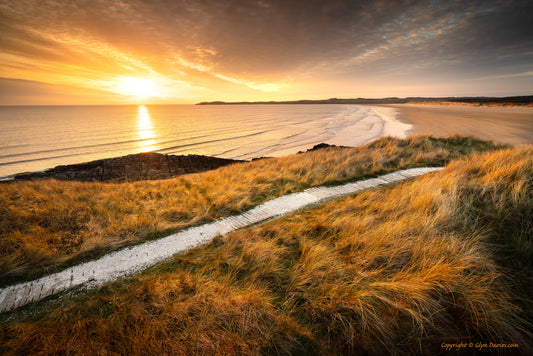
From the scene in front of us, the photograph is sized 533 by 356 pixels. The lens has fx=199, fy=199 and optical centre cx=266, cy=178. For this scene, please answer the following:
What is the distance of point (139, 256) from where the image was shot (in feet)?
11.9

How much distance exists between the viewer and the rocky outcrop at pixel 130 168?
1483cm

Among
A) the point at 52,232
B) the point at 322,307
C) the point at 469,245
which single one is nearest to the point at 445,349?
the point at 322,307

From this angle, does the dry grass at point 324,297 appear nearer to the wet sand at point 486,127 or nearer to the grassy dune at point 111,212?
the grassy dune at point 111,212

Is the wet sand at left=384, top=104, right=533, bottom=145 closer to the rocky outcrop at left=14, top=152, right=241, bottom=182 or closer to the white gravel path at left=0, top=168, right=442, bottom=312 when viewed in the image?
the white gravel path at left=0, top=168, right=442, bottom=312

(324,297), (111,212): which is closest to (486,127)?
(324,297)

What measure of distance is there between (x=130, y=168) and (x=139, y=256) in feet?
50.0

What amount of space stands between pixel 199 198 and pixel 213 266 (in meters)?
3.34

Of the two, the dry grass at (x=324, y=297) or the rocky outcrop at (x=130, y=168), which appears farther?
the rocky outcrop at (x=130, y=168)

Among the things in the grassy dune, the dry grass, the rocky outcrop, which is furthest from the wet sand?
the rocky outcrop

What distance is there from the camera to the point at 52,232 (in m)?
4.19

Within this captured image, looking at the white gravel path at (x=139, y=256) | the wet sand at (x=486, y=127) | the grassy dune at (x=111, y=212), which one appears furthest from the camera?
the wet sand at (x=486, y=127)

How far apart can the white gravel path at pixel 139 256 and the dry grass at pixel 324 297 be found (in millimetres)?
335

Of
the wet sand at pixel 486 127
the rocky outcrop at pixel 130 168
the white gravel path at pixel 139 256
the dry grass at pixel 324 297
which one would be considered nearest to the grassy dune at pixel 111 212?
the white gravel path at pixel 139 256

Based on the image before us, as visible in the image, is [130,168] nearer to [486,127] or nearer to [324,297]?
[324,297]
